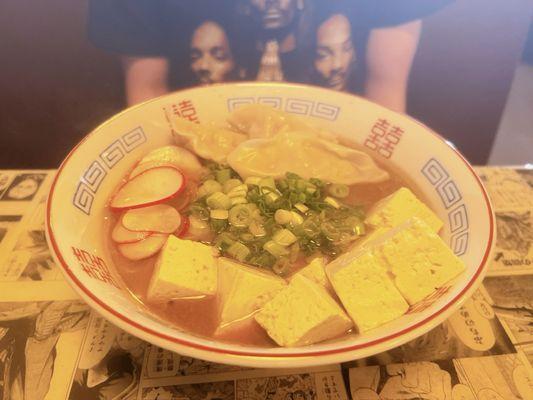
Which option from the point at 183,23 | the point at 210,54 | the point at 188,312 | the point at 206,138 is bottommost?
the point at 188,312

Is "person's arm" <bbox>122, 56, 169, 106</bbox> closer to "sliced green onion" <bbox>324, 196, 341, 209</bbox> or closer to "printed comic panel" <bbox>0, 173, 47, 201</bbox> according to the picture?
"printed comic panel" <bbox>0, 173, 47, 201</bbox>

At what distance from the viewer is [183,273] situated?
1305 millimetres

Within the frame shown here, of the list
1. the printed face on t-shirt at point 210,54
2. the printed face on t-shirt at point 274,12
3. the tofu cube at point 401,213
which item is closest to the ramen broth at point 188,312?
the tofu cube at point 401,213

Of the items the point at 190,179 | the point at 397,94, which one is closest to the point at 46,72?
the point at 190,179

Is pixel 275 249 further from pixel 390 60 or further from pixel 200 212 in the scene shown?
pixel 390 60

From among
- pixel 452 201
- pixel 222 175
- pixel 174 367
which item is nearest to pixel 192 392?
pixel 174 367

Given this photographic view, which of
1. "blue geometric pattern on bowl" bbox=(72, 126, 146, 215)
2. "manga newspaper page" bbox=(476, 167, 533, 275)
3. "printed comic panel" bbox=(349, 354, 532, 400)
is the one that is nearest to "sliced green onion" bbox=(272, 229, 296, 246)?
"printed comic panel" bbox=(349, 354, 532, 400)

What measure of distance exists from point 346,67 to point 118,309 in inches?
88.8

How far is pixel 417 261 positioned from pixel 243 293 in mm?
533

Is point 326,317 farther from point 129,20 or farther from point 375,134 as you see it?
point 129,20

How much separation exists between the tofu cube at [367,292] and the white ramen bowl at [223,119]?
5 centimetres

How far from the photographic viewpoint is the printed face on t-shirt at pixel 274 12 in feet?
8.06

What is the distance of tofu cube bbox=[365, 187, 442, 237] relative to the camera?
1532 mm

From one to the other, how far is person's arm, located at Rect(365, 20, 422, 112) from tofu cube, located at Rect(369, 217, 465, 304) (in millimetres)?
1705
